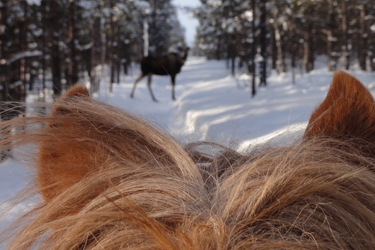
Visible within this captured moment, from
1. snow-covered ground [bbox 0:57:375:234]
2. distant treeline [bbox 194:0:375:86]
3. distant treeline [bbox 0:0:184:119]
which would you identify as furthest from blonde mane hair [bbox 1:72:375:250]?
distant treeline [bbox 194:0:375:86]

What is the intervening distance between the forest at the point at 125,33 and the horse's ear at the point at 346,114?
0.73 metres

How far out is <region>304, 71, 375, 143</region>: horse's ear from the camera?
80cm

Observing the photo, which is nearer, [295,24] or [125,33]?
[295,24]

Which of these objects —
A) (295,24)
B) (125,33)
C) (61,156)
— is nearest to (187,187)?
(61,156)

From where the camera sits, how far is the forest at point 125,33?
37.5ft

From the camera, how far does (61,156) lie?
775mm

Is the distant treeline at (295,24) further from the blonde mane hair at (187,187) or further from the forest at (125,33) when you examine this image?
the blonde mane hair at (187,187)

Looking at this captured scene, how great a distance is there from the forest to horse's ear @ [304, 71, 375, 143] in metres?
0.73

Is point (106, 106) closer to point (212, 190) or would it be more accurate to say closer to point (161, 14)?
point (212, 190)

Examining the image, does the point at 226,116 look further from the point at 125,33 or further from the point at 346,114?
the point at 125,33

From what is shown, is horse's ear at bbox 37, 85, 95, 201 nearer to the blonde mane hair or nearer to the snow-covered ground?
the blonde mane hair

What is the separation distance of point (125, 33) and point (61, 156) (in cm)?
3850

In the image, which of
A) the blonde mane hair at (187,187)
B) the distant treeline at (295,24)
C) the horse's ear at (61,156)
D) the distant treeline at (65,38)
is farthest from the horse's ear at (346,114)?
the distant treeline at (295,24)

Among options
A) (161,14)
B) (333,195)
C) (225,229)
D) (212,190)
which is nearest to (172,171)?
(212,190)
